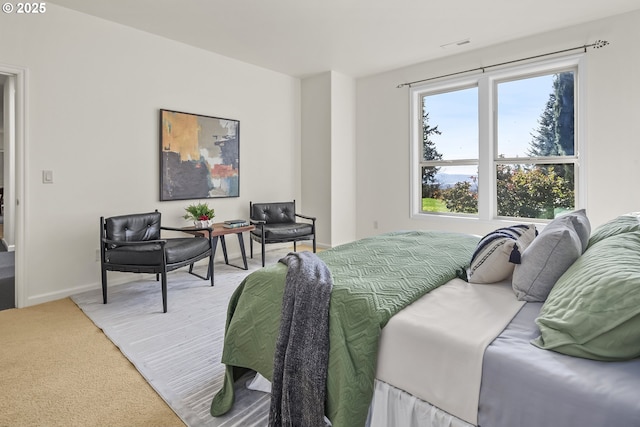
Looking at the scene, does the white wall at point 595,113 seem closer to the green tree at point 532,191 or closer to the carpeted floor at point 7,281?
→ the green tree at point 532,191

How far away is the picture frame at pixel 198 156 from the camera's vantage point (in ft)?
13.5

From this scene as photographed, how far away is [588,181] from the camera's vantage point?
3828 millimetres

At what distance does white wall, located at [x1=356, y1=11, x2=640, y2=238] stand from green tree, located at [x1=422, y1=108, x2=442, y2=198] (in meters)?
0.26

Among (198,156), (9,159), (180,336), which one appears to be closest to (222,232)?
(198,156)

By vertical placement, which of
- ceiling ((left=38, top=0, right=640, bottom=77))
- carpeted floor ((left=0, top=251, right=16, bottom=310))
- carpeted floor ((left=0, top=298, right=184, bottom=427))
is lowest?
carpeted floor ((left=0, top=298, right=184, bottom=427))

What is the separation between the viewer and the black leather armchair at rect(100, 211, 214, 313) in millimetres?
3066

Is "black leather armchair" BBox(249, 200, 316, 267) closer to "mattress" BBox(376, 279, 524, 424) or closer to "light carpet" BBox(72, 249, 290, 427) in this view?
"light carpet" BBox(72, 249, 290, 427)

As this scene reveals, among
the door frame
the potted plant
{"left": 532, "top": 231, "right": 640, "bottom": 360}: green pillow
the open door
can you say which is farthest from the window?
the open door

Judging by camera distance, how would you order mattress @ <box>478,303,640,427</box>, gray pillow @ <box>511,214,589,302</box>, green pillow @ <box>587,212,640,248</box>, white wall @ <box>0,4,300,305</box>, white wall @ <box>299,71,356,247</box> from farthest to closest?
white wall @ <box>299,71,356,247</box> → white wall @ <box>0,4,300,305</box> → green pillow @ <box>587,212,640,248</box> → gray pillow @ <box>511,214,589,302</box> → mattress @ <box>478,303,640,427</box>

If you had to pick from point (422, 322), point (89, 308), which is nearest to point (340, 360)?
point (422, 322)

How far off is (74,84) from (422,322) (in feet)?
12.2

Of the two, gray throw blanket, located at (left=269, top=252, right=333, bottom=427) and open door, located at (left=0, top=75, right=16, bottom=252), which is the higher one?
open door, located at (left=0, top=75, right=16, bottom=252)

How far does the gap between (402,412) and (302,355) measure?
0.40 m

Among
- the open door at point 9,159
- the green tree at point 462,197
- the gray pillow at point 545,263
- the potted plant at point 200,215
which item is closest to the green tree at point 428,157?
the green tree at point 462,197
